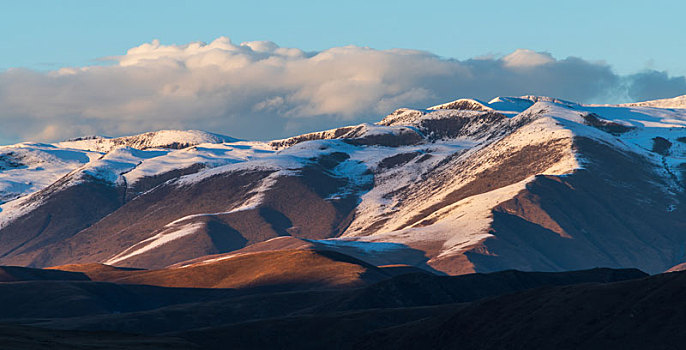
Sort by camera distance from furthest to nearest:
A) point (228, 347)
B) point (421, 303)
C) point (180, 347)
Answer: point (421, 303) → point (228, 347) → point (180, 347)

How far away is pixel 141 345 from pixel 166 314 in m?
86.9

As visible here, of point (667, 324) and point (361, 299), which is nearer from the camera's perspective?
point (667, 324)

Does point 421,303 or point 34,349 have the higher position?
point 34,349

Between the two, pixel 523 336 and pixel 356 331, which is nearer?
pixel 523 336

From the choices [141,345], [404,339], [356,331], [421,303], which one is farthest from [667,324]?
[421,303]

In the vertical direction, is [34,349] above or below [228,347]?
above

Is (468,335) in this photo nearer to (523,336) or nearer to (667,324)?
(523,336)

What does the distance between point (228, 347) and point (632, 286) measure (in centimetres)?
6112

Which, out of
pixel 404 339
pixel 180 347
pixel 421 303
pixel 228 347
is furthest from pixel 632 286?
pixel 421 303

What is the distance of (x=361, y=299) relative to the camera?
19562 cm

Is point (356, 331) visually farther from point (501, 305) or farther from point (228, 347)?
point (501, 305)

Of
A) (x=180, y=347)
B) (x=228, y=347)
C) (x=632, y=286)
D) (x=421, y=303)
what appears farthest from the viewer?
(x=421, y=303)

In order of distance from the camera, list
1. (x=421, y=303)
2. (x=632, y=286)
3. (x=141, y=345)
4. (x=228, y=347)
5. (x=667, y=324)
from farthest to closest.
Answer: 1. (x=421, y=303)
2. (x=228, y=347)
3. (x=141, y=345)
4. (x=632, y=286)
5. (x=667, y=324)

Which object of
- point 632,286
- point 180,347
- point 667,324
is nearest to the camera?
point 667,324
